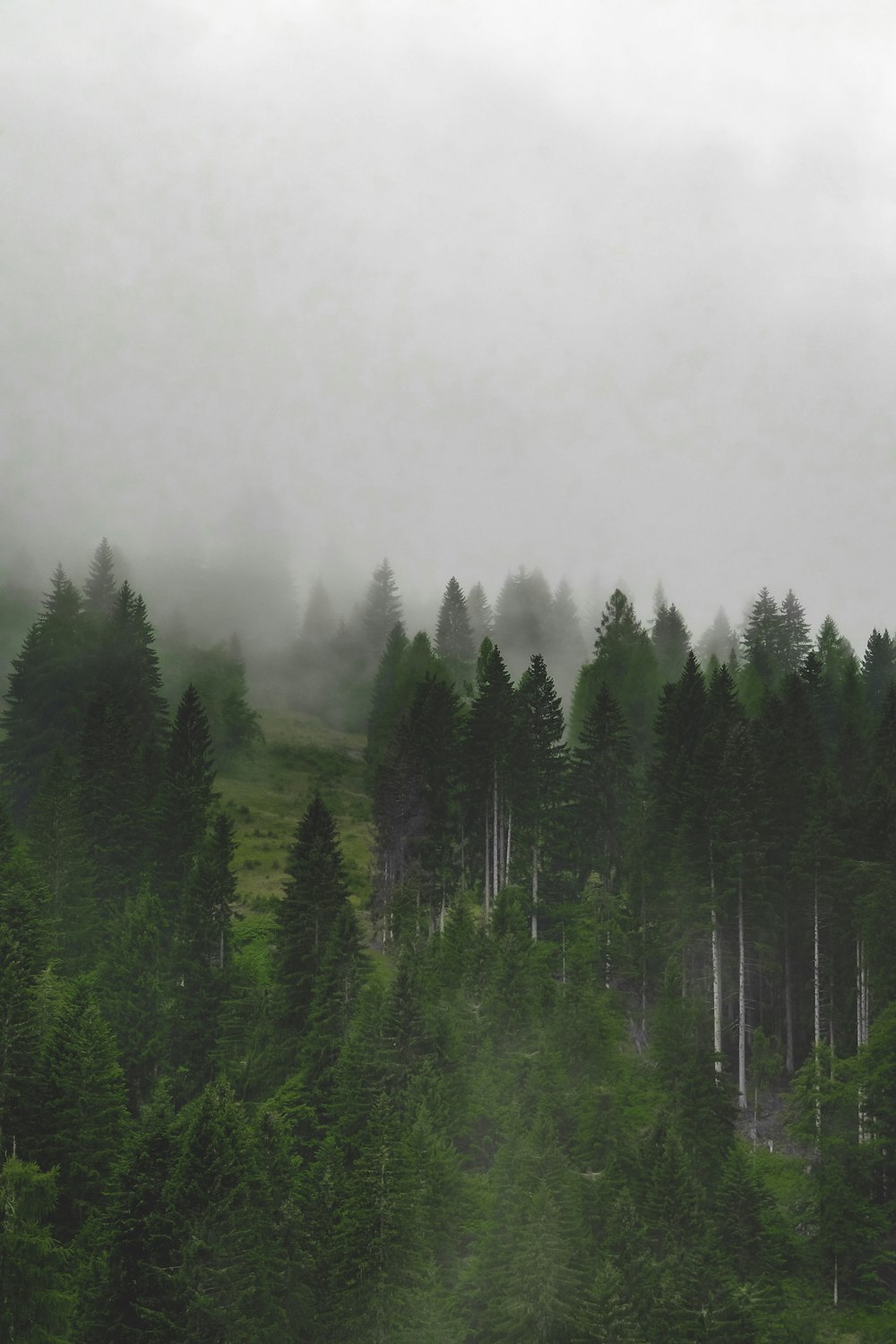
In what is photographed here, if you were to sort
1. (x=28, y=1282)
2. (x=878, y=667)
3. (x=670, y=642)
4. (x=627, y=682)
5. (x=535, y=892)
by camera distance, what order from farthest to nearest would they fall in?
(x=670, y=642), (x=878, y=667), (x=627, y=682), (x=535, y=892), (x=28, y=1282)

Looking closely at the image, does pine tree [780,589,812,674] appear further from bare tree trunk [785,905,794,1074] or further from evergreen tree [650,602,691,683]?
bare tree trunk [785,905,794,1074]

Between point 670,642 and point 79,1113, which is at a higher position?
point 670,642

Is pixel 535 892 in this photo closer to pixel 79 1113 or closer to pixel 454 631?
pixel 79 1113

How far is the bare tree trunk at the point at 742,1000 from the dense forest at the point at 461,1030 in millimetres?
293

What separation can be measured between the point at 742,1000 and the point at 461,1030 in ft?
Answer: 48.7

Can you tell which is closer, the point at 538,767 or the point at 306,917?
the point at 306,917

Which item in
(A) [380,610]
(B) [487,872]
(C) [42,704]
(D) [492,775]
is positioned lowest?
(B) [487,872]

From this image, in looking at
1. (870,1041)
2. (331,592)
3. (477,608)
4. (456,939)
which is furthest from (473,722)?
(331,592)

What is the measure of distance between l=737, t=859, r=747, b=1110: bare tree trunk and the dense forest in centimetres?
29

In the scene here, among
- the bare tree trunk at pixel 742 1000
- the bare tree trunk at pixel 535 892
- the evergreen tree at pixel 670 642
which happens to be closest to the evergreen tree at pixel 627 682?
the evergreen tree at pixel 670 642

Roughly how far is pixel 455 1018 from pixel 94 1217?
674 inches

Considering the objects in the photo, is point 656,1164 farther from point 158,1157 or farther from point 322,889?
point 322,889

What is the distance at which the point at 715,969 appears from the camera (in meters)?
57.6

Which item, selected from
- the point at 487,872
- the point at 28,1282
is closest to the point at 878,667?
the point at 487,872
